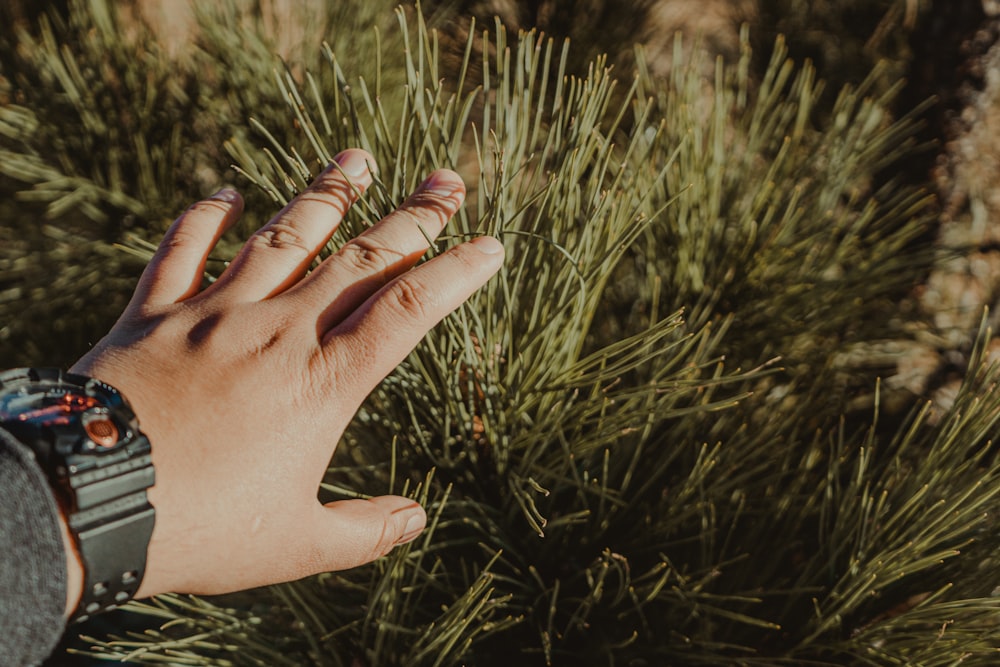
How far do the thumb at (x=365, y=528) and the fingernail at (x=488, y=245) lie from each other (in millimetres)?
174

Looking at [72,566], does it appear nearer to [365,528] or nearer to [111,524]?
[111,524]

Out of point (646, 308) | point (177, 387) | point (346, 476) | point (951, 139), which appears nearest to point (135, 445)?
point (177, 387)

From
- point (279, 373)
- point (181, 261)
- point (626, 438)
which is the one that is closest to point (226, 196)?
point (181, 261)

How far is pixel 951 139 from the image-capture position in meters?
0.82

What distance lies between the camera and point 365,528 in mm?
444

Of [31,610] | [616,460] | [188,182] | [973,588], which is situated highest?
[188,182]

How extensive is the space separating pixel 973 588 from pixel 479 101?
96 cm

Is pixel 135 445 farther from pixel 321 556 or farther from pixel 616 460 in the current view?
pixel 616 460

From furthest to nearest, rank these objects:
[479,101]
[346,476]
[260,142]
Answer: [479,101] → [260,142] → [346,476]

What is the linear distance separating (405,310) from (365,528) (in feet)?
0.46

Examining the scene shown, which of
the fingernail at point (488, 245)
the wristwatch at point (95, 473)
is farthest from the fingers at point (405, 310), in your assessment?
the wristwatch at point (95, 473)

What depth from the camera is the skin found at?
40 centimetres

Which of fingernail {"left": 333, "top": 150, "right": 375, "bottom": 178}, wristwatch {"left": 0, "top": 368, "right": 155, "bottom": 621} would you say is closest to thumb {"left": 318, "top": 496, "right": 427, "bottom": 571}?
wristwatch {"left": 0, "top": 368, "right": 155, "bottom": 621}

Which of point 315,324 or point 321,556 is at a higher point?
point 315,324
